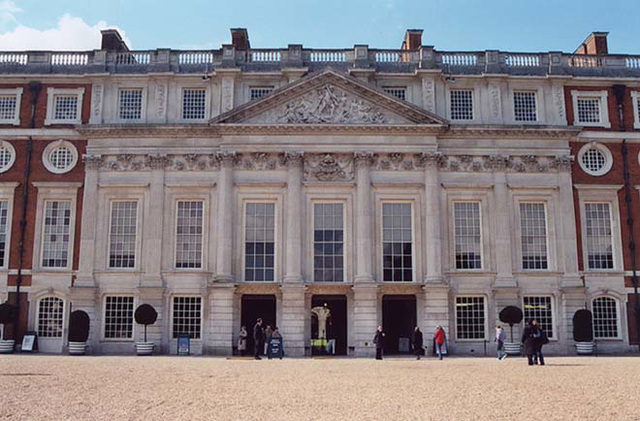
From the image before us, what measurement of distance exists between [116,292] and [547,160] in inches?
847

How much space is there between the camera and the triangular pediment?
106 feet

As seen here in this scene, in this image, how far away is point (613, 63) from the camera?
3459cm

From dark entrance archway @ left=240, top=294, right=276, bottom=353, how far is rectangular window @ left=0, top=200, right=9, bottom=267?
1161 centimetres

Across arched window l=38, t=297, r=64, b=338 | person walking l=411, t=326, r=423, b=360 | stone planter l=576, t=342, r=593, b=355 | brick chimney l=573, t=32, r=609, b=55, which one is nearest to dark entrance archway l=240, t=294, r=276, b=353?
person walking l=411, t=326, r=423, b=360

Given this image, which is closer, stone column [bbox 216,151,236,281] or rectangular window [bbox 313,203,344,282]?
stone column [bbox 216,151,236,281]

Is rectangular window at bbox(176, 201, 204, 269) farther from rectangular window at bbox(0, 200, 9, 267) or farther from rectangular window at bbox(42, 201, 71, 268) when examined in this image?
rectangular window at bbox(0, 200, 9, 267)

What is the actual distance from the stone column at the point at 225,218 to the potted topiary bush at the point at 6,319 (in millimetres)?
9475

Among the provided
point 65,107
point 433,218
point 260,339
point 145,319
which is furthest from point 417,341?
point 65,107

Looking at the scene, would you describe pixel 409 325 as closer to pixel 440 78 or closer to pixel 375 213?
pixel 375 213

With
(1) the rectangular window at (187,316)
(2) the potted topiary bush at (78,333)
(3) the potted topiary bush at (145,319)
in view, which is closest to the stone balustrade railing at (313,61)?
(1) the rectangular window at (187,316)

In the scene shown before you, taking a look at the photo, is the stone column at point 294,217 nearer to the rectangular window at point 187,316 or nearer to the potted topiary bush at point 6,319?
the rectangular window at point 187,316

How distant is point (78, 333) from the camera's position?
97.2 feet

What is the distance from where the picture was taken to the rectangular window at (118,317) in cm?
3162

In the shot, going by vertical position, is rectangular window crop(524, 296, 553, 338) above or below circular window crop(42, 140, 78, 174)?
below
